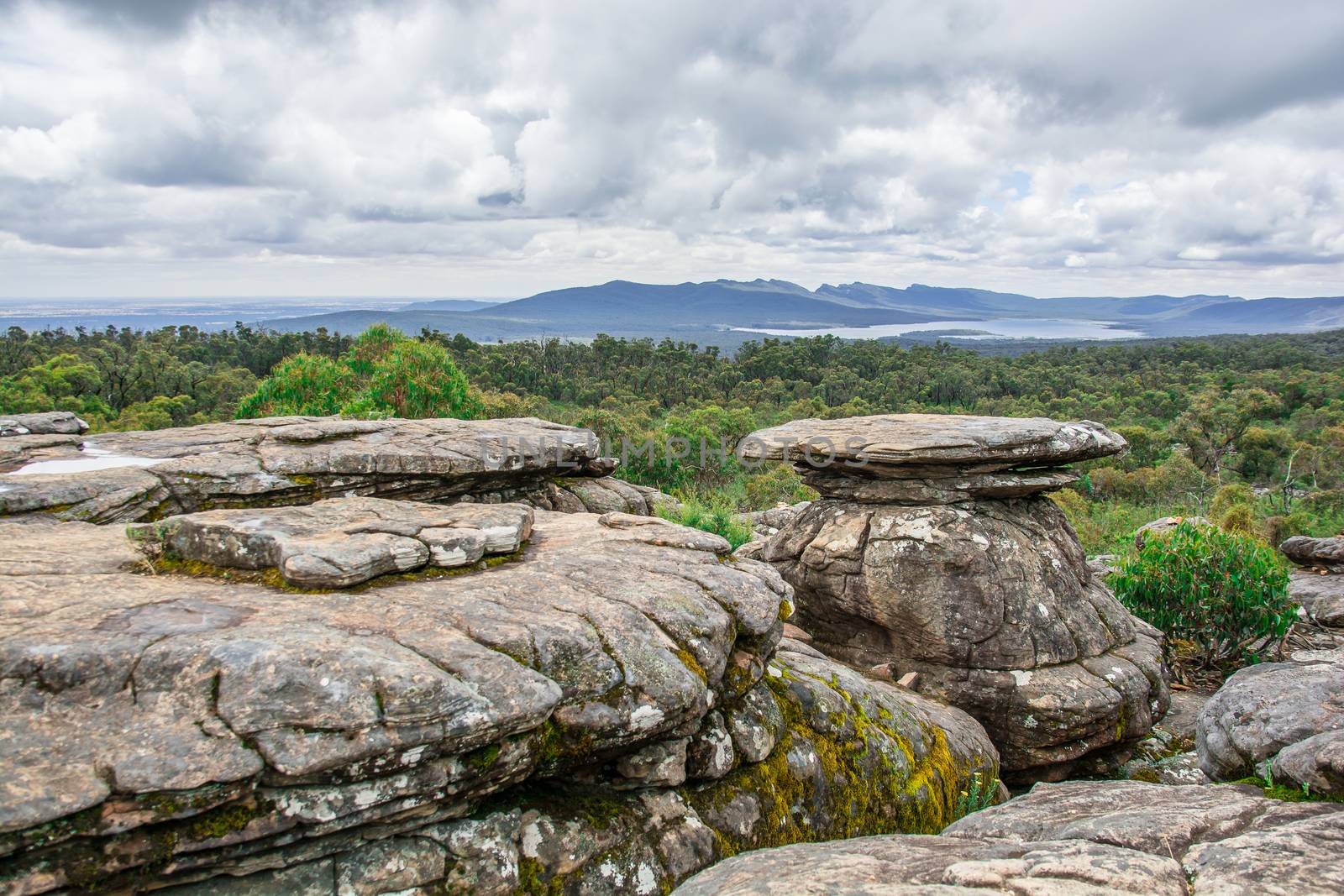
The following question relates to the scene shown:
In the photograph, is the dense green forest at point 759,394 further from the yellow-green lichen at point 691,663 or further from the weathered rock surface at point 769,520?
the yellow-green lichen at point 691,663

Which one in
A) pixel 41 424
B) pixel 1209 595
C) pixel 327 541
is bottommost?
pixel 1209 595

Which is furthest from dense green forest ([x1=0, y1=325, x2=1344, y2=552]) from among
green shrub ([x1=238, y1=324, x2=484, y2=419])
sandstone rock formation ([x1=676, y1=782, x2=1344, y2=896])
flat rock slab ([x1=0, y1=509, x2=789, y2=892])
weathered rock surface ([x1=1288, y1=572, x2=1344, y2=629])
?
flat rock slab ([x1=0, y1=509, x2=789, y2=892])

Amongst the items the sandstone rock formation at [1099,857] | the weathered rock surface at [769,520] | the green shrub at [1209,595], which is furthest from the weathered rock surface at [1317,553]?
the sandstone rock formation at [1099,857]

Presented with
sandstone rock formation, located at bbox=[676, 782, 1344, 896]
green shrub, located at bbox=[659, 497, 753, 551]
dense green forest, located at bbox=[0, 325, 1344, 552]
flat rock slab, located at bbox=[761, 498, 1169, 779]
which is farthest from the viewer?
dense green forest, located at bbox=[0, 325, 1344, 552]

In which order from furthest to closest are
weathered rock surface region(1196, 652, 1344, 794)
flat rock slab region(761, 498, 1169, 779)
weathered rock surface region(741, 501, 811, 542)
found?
weathered rock surface region(741, 501, 811, 542), flat rock slab region(761, 498, 1169, 779), weathered rock surface region(1196, 652, 1344, 794)

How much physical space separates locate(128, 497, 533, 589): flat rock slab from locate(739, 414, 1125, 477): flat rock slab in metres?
6.34

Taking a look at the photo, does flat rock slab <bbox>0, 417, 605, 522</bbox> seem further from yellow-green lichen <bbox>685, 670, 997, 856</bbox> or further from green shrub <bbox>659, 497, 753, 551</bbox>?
yellow-green lichen <bbox>685, 670, 997, 856</bbox>

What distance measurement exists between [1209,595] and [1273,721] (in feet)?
25.5

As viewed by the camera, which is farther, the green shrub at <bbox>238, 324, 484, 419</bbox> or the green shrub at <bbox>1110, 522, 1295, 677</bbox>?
the green shrub at <bbox>238, 324, 484, 419</bbox>

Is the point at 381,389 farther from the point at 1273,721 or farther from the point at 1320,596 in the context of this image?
the point at 1320,596

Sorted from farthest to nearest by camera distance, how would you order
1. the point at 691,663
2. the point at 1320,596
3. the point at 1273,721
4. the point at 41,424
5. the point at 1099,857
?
the point at 1320,596
the point at 41,424
the point at 1273,721
the point at 691,663
the point at 1099,857

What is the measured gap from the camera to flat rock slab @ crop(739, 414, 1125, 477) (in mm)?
11141

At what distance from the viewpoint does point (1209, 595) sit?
42.7 feet

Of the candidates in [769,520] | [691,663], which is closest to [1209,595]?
[769,520]
